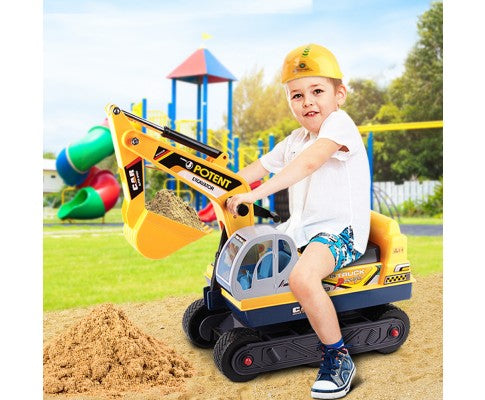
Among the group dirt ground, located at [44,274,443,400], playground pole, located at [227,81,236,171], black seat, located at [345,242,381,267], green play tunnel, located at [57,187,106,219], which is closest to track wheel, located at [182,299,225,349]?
dirt ground, located at [44,274,443,400]

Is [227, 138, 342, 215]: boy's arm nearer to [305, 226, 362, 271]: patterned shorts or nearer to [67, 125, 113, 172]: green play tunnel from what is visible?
[305, 226, 362, 271]: patterned shorts

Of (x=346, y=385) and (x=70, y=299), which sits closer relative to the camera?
(x=346, y=385)

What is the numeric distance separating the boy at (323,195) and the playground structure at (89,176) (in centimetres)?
630

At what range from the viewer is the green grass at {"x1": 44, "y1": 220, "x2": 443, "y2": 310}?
3.82 meters

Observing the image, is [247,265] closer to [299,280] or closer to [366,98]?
[299,280]

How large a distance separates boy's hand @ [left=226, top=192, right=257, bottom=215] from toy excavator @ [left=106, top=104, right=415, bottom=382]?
0.05m

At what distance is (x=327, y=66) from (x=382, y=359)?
4.14ft

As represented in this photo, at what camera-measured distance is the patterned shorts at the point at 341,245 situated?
91.7 inches

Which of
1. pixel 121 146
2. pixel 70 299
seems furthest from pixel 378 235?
pixel 70 299

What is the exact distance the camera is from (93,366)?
2.40 metres

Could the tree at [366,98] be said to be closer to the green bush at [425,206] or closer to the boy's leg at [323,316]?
the green bush at [425,206]

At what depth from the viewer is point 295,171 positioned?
7.32 feet

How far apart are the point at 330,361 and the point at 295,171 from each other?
2.45 feet
